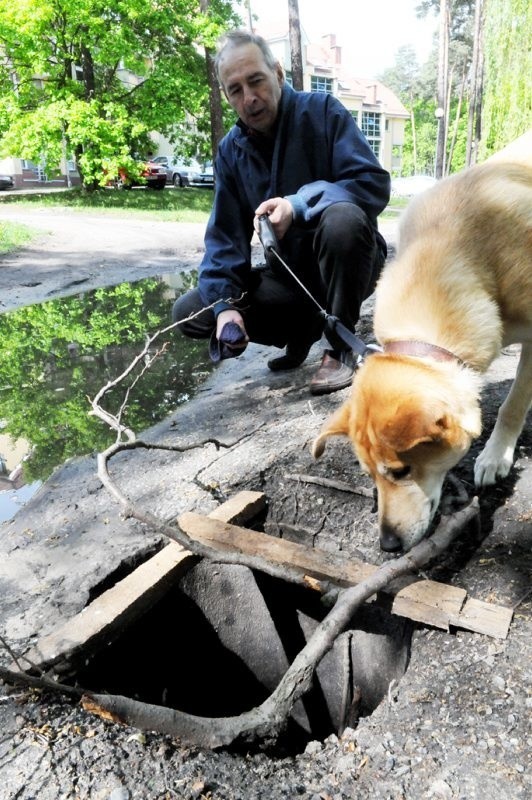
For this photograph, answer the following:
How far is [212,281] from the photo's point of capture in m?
4.16

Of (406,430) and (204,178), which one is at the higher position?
(204,178)

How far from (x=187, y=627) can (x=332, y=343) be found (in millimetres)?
2251

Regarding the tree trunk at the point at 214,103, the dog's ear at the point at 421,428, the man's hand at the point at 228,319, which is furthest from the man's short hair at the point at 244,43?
the tree trunk at the point at 214,103

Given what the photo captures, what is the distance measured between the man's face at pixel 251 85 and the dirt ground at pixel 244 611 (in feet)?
6.14

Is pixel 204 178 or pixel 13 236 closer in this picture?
pixel 13 236

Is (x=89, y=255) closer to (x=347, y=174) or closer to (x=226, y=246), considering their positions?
(x=226, y=246)

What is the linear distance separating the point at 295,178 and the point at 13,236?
10360mm

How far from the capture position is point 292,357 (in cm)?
481

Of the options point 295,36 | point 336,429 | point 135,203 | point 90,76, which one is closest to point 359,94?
point 90,76

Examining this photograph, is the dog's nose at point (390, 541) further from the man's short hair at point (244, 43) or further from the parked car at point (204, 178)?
the parked car at point (204, 178)

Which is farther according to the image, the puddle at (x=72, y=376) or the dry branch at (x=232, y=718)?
the puddle at (x=72, y=376)

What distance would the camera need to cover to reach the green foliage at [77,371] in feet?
12.9

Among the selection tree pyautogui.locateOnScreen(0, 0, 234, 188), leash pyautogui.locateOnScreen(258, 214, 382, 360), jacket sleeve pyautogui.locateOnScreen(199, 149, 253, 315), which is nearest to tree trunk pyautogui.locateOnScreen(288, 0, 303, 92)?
tree pyautogui.locateOnScreen(0, 0, 234, 188)

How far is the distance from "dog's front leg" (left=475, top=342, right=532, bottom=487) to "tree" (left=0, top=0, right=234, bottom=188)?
65.7ft
